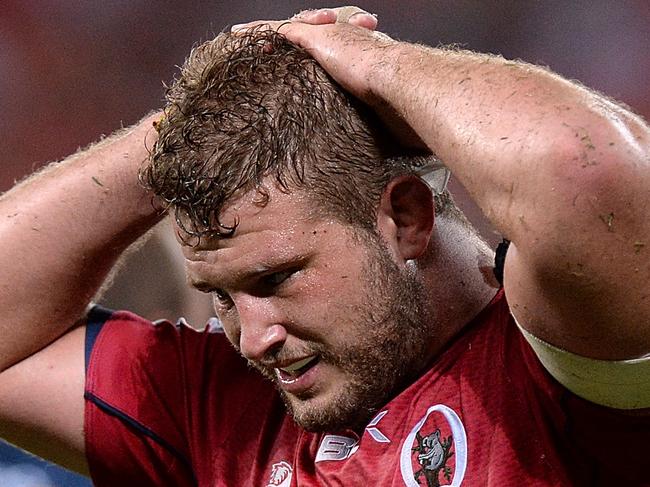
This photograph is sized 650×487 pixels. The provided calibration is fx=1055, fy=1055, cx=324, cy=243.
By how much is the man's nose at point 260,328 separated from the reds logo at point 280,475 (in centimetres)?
25

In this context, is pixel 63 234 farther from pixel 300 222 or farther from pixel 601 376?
pixel 601 376

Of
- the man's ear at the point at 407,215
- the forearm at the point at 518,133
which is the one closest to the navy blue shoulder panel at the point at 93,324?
the man's ear at the point at 407,215

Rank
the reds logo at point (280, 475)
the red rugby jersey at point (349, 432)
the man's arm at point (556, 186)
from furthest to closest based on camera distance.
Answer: the reds logo at point (280, 475)
the red rugby jersey at point (349, 432)
the man's arm at point (556, 186)

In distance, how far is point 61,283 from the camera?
1610mm

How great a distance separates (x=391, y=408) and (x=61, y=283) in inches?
22.3

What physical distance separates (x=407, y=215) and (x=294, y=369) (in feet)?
0.78

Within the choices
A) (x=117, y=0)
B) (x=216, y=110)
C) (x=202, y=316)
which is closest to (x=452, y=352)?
(x=216, y=110)

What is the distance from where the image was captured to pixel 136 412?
5.19 ft

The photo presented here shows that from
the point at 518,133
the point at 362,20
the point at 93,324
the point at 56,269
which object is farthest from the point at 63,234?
the point at 518,133

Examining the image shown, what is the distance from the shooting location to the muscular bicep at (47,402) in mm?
1583

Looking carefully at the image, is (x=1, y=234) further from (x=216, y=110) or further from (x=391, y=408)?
(x=391, y=408)

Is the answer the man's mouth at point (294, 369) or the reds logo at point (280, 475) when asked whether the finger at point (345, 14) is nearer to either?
the man's mouth at point (294, 369)

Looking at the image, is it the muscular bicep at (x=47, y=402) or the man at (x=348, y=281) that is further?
the muscular bicep at (x=47, y=402)

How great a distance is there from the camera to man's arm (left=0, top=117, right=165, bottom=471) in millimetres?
1587
